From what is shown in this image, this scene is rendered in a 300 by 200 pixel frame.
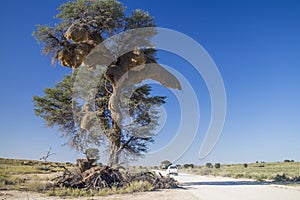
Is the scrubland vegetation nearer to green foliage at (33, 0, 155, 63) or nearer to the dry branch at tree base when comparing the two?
the dry branch at tree base

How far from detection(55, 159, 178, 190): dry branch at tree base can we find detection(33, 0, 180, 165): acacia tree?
2.27 meters

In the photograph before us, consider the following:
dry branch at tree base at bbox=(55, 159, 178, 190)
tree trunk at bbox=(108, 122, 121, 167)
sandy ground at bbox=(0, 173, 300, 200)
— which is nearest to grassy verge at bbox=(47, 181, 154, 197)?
dry branch at tree base at bbox=(55, 159, 178, 190)

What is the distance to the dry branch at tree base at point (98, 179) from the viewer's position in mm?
13877

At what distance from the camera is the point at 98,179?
46.1 ft

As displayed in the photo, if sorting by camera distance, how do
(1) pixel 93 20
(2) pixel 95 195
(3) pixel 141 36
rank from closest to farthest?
1. (2) pixel 95 195
2. (1) pixel 93 20
3. (3) pixel 141 36

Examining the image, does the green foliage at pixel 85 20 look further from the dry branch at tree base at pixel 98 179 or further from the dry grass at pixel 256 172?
the dry grass at pixel 256 172

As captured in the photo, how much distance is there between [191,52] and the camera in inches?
834

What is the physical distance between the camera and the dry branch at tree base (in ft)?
45.5

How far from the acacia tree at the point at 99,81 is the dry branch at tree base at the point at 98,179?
7.43ft

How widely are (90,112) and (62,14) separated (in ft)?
24.1

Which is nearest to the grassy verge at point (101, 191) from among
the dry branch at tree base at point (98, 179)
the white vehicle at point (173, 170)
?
the dry branch at tree base at point (98, 179)

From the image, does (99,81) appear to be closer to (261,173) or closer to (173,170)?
(173,170)

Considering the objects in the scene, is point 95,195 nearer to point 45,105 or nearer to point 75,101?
point 75,101

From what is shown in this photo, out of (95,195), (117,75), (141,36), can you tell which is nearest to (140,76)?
(117,75)
